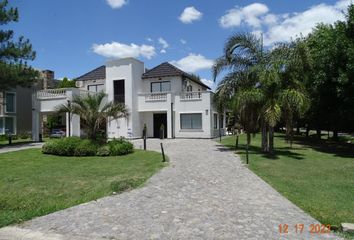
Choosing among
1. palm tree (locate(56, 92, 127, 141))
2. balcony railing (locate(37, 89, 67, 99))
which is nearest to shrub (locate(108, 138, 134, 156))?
palm tree (locate(56, 92, 127, 141))

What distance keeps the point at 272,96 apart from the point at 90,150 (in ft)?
33.2

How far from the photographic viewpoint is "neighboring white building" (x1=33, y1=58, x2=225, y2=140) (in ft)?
101

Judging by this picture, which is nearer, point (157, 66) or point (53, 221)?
point (53, 221)

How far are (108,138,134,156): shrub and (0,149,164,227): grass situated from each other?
2.77 ft

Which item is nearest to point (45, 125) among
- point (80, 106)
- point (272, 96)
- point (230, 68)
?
point (80, 106)

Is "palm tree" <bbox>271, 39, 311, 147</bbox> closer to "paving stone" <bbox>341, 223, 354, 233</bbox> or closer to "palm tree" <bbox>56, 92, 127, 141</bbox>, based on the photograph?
"palm tree" <bbox>56, 92, 127, 141</bbox>

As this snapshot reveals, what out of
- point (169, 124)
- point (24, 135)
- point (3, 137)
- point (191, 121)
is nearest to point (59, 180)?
point (169, 124)

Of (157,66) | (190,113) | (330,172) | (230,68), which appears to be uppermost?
(157,66)

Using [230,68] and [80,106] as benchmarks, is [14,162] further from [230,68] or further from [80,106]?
[230,68]

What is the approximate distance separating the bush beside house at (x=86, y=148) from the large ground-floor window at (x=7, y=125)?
20322 millimetres

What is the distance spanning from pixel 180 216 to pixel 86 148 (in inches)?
489

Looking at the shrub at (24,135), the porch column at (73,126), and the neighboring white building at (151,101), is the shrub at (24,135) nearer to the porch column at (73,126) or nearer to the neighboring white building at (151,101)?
the neighboring white building at (151,101)

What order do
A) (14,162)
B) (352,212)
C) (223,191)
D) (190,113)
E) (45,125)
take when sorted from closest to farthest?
(352,212) < (223,191) < (14,162) < (190,113) < (45,125)

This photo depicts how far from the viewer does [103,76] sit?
34938 millimetres
